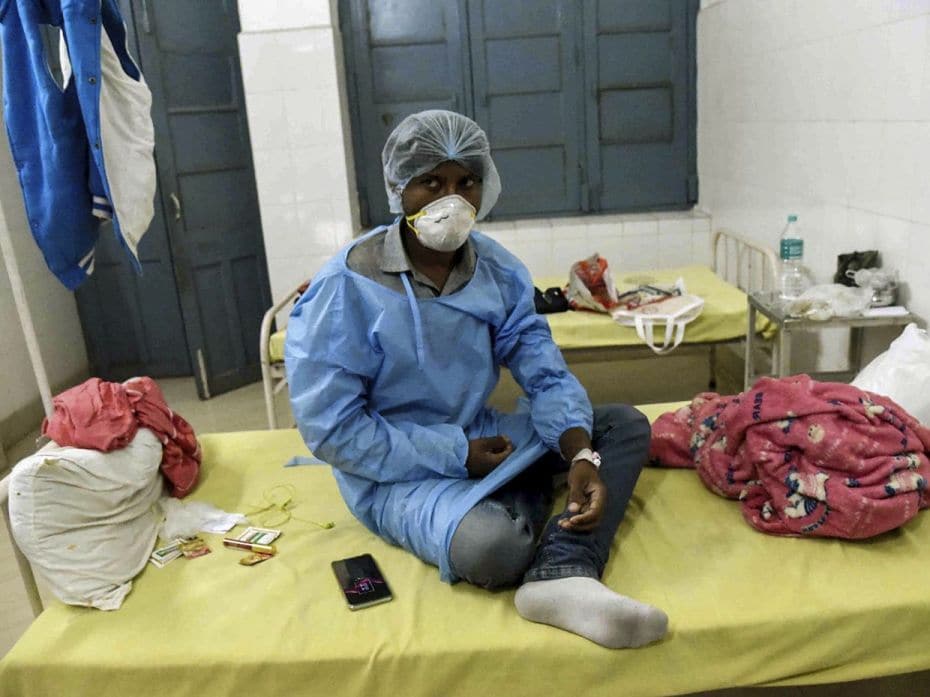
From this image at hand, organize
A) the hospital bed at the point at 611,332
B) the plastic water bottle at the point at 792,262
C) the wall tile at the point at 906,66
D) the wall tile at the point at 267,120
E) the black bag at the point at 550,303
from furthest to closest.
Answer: the wall tile at the point at 267,120 < the black bag at the point at 550,303 < the hospital bed at the point at 611,332 < the plastic water bottle at the point at 792,262 < the wall tile at the point at 906,66

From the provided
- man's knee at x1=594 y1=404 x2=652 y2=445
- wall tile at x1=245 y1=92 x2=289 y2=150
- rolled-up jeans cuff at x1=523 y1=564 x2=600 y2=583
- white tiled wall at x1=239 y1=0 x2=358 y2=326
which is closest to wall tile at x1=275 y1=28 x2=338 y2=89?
white tiled wall at x1=239 y1=0 x2=358 y2=326

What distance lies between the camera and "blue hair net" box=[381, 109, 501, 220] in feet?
6.14

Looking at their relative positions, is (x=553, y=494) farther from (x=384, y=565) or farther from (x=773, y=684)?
(x=773, y=684)

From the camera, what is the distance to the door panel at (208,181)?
13.4ft

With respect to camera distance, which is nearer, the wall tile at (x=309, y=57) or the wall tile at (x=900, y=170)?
the wall tile at (x=900, y=170)

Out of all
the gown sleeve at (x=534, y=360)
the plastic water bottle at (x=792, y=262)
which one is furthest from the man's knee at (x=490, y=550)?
the plastic water bottle at (x=792, y=262)

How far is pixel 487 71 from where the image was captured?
4406 millimetres

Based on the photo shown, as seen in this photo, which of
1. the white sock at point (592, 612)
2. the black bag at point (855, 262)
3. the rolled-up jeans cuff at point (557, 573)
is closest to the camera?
the white sock at point (592, 612)

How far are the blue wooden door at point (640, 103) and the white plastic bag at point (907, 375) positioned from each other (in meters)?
2.49

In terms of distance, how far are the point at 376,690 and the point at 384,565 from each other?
0.33m

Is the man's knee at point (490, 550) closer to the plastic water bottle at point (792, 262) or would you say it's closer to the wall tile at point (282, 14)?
the plastic water bottle at point (792, 262)

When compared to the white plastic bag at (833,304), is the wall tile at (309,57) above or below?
above

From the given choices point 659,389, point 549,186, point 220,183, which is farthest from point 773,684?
point 220,183

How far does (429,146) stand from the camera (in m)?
1.87
